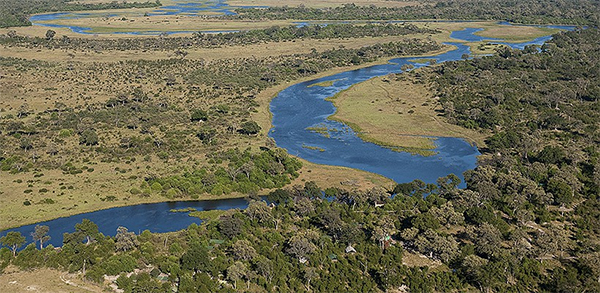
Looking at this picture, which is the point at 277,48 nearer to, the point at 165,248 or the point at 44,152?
the point at 44,152

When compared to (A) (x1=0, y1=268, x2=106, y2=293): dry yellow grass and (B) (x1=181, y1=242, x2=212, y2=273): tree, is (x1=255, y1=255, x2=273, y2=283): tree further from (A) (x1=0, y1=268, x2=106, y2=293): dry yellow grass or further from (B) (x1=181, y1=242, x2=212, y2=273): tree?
(A) (x1=0, y1=268, x2=106, y2=293): dry yellow grass

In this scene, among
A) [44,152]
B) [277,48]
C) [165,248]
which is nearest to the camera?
[165,248]

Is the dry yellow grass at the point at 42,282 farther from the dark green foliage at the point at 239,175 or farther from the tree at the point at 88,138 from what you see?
the tree at the point at 88,138

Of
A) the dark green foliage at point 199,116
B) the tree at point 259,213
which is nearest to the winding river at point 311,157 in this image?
the tree at point 259,213

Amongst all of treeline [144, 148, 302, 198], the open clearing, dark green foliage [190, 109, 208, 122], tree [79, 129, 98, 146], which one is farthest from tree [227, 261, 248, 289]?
dark green foliage [190, 109, 208, 122]

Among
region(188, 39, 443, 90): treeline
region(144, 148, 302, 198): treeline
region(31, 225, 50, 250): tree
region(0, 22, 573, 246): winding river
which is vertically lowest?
region(0, 22, 573, 246): winding river

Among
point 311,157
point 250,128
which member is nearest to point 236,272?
point 311,157

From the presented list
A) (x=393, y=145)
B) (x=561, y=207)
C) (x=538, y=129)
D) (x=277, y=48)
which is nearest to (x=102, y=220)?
(x=393, y=145)
